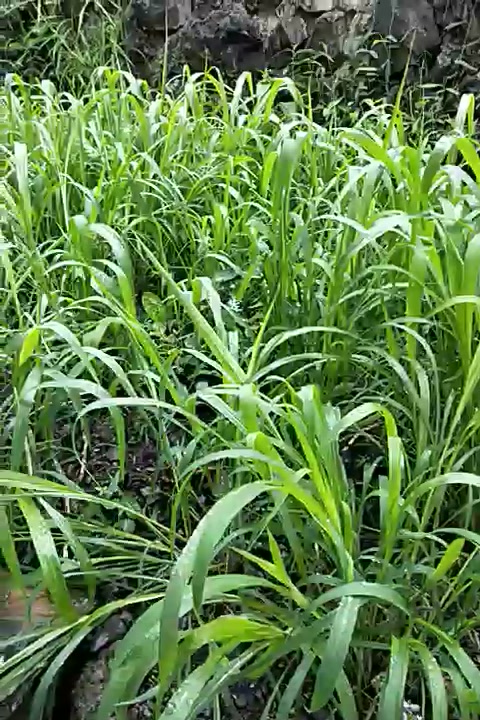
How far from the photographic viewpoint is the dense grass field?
0.82 metres

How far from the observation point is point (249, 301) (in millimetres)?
1526

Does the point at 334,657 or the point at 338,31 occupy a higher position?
the point at 338,31

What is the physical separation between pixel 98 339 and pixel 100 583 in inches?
13.5

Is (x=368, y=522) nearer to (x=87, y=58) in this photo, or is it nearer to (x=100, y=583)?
(x=100, y=583)

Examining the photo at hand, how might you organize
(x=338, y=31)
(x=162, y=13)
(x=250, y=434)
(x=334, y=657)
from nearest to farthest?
(x=334, y=657), (x=250, y=434), (x=338, y=31), (x=162, y=13)

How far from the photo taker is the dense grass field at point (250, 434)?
32.1 inches

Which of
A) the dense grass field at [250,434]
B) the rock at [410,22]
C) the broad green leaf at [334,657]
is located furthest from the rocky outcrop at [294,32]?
the broad green leaf at [334,657]

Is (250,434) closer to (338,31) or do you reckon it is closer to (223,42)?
(338,31)

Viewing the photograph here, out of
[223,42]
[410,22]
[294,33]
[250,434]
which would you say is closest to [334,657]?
[250,434]

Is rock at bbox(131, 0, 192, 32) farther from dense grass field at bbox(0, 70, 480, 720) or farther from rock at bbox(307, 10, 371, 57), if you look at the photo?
dense grass field at bbox(0, 70, 480, 720)

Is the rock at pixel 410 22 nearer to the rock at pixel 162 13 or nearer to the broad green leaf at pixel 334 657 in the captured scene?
the rock at pixel 162 13

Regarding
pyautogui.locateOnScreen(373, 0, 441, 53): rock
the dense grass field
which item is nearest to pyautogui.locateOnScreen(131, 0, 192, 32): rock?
pyautogui.locateOnScreen(373, 0, 441, 53): rock

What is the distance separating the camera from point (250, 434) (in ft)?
2.82

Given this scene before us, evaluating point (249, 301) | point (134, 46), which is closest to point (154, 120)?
point (249, 301)
